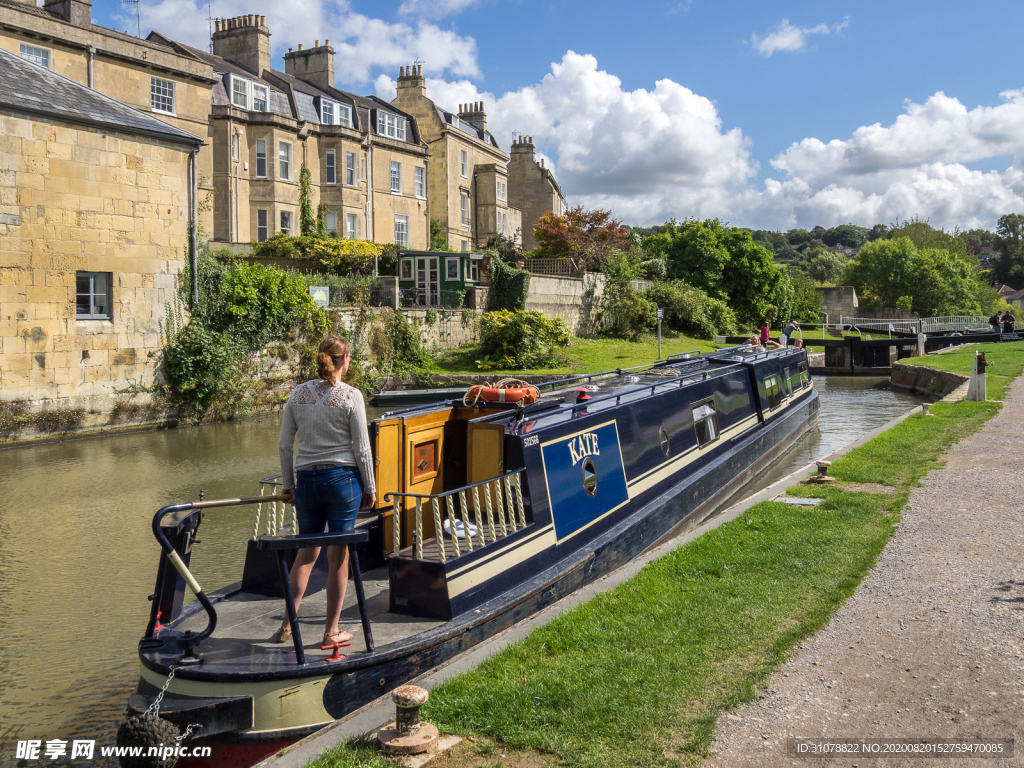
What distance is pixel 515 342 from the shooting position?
2434 centimetres

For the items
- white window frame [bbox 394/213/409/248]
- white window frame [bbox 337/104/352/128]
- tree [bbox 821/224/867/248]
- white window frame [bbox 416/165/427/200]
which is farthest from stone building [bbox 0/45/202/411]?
tree [bbox 821/224/867/248]

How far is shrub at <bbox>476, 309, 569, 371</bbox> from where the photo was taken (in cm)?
2405

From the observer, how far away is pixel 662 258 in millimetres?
38094

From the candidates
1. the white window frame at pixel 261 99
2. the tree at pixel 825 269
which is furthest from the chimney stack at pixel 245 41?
the tree at pixel 825 269

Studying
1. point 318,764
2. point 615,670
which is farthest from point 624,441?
point 318,764

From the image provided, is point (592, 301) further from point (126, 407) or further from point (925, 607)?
point (925, 607)

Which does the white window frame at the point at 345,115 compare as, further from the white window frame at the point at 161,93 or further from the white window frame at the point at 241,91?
the white window frame at the point at 161,93

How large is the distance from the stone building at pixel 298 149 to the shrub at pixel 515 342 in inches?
387

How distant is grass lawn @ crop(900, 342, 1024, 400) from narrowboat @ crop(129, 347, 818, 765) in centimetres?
1151

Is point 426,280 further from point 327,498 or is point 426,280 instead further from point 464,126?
point 327,498

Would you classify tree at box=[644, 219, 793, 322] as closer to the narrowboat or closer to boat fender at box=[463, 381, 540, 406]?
the narrowboat

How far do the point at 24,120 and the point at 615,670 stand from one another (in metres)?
15.6

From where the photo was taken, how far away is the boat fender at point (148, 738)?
3.50 metres

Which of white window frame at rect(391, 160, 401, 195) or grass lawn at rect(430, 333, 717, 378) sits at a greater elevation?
white window frame at rect(391, 160, 401, 195)
